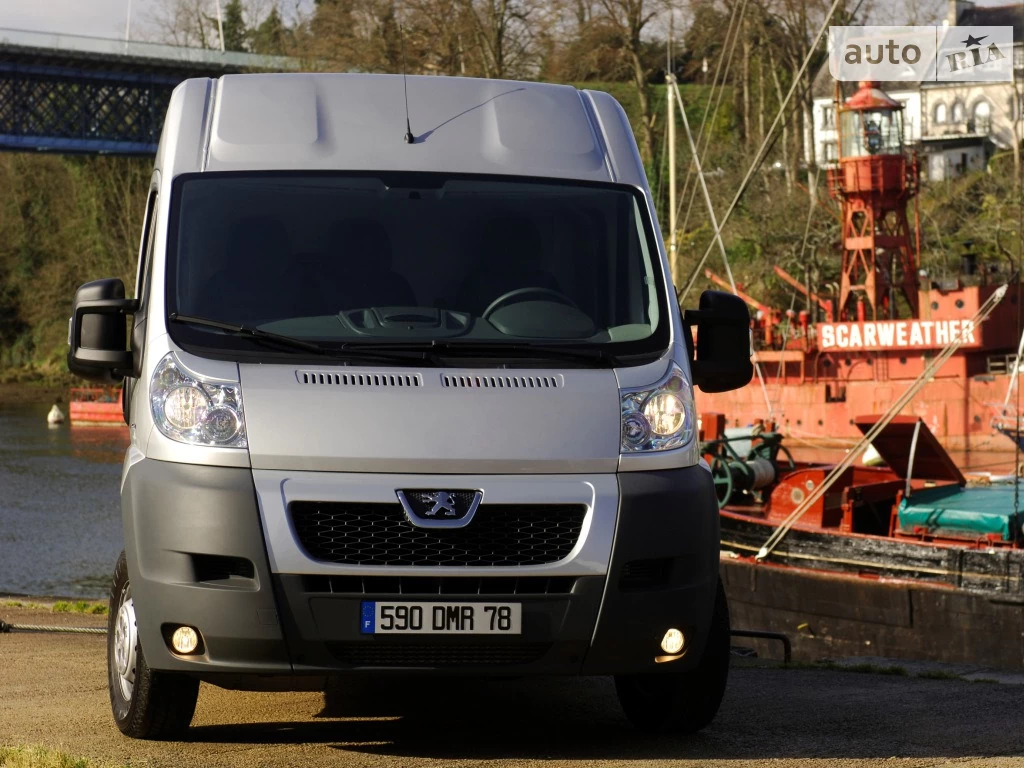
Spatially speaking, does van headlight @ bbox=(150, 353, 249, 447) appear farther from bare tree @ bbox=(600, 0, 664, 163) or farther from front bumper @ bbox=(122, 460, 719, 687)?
bare tree @ bbox=(600, 0, 664, 163)

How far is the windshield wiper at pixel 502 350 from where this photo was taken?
5.77 meters

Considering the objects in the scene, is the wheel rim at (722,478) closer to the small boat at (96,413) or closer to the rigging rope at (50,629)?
the rigging rope at (50,629)

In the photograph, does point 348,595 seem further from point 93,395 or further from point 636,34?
point 93,395

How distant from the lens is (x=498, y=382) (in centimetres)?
566

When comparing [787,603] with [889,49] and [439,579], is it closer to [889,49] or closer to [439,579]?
[439,579]

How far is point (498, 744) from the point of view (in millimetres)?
6215

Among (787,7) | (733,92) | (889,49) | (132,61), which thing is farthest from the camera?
(132,61)

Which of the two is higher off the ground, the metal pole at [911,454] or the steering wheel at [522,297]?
the steering wheel at [522,297]

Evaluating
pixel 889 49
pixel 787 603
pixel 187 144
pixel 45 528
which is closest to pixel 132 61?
pixel 889 49

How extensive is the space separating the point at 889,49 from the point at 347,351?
156ft

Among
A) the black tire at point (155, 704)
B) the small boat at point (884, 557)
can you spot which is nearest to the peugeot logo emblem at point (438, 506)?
the black tire at point (155, 704)

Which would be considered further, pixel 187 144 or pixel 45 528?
pixel 45 528

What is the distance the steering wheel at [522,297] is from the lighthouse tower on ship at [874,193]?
128 ft

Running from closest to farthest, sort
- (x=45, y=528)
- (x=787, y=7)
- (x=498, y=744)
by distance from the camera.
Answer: (x=498, y=744)
(x=45, y=528)
(x=787, y=7)
